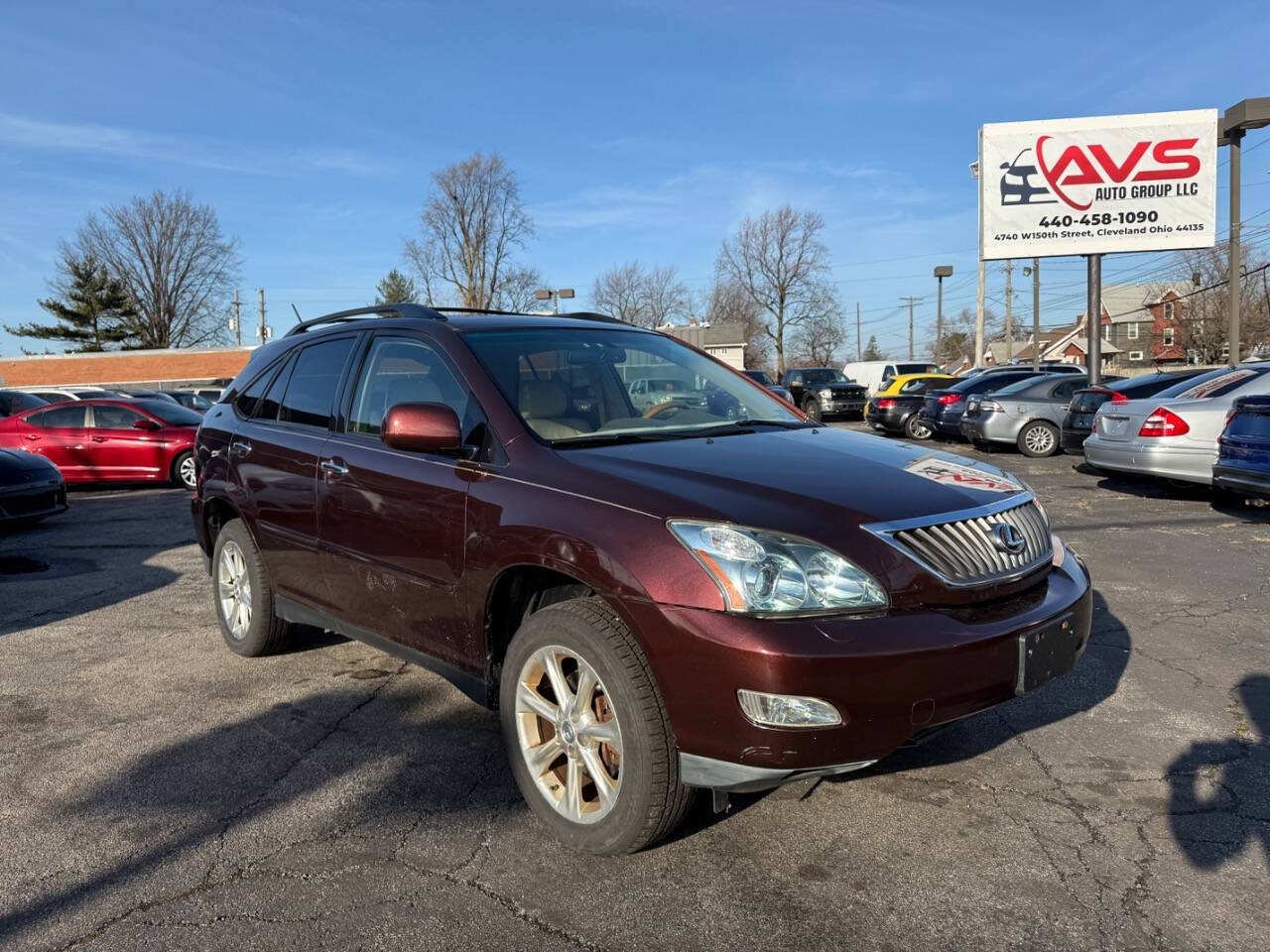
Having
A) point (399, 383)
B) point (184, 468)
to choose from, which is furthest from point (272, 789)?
point (184, 468)

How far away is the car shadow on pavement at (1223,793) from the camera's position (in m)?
3.02

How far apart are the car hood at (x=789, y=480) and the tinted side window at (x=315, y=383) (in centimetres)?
171

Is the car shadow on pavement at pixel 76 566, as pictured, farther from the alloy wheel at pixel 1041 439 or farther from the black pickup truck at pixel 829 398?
the black pickup truck at pixel 829 398

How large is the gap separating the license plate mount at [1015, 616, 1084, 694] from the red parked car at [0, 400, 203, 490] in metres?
13.2

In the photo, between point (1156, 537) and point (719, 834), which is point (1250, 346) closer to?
point (1156, 537)

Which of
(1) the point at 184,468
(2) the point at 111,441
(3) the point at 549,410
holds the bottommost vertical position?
(1) the point at 184,468

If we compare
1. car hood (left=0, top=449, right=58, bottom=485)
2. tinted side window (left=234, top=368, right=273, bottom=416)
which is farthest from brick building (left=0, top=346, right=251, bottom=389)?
tinted side window (left=234, top=368, right=273, bottom=416)

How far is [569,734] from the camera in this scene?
10.2 feet

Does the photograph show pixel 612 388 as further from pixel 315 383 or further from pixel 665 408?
pixel 315 383

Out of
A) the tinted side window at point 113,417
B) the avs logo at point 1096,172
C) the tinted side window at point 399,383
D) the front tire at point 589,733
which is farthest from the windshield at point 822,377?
the front tire at point 589,733

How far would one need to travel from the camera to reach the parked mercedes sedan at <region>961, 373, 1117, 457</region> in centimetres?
1616

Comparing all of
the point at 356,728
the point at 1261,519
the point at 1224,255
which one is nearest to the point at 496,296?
the point at 1224,255

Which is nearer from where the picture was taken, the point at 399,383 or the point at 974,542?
the point at 974,542

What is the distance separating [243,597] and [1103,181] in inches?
892
